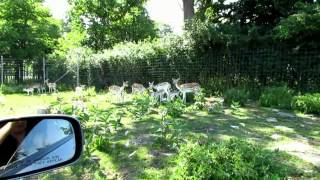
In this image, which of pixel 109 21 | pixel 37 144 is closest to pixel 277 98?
pixel 37 144

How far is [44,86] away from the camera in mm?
24750

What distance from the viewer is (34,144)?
7.74ft

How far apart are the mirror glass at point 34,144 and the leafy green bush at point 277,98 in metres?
10.8

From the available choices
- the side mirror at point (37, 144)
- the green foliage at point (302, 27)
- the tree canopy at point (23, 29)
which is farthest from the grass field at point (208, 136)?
the tree canopy at point (23, 29)

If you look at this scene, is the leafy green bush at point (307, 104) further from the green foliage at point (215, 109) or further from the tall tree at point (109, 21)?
the tall tree at point (109, 21)

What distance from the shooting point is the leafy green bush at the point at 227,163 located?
4.96 m

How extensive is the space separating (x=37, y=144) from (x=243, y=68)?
1482 centimetres

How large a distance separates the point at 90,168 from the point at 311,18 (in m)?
10.6

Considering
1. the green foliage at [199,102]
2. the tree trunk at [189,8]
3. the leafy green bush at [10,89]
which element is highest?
the tree trunk at [189,8]

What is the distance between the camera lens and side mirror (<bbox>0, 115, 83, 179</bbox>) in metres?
2.18

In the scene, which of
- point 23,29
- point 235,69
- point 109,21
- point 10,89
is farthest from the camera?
point 109,21

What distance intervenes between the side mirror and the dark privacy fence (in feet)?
43.3

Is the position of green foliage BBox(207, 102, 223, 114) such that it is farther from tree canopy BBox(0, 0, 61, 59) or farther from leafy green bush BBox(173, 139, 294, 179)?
tree canopy BBox(0, 0, 61, 59)

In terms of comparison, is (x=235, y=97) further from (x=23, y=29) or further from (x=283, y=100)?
(x=23, y=29)
